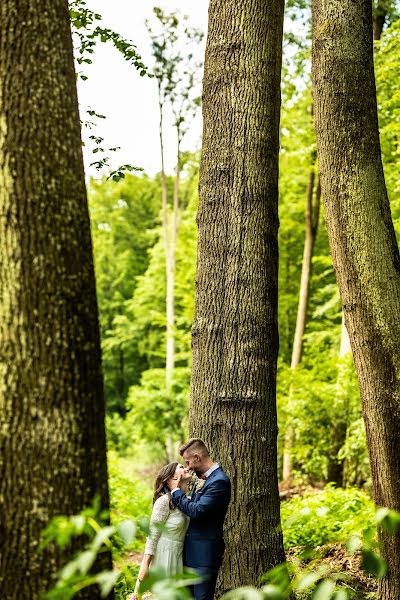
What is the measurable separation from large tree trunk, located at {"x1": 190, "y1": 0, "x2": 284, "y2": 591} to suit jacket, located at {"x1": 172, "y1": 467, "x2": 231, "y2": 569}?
376 millimetres

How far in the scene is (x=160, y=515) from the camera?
225 inches

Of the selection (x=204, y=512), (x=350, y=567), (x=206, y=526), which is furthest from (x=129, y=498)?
(x=204, y=512)

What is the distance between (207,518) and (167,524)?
0.31m

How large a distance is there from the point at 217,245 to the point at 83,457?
3557 millimetres

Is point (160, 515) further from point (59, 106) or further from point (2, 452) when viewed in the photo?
point (59, 106)

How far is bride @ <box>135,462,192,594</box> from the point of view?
5.74 m

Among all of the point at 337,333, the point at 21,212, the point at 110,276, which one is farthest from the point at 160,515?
the point at 110,276

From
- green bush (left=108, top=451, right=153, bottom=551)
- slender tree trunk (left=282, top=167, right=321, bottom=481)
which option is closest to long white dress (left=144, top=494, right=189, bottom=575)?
green bush (left=108, top=451, right=153, bottom=551)

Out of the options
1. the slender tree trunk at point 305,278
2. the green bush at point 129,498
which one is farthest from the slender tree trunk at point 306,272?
the green bush at point 129,498

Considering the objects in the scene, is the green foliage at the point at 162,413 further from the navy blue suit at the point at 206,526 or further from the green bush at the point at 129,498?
the navy blue suit at the point at 206,526

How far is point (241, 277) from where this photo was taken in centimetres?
619

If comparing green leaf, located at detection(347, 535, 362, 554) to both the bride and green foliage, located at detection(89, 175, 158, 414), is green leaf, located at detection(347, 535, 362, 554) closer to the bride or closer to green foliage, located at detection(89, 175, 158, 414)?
the bride

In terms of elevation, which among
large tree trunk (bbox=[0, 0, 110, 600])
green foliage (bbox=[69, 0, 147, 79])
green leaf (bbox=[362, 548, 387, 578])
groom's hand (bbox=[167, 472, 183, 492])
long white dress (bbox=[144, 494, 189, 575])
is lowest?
long white dress (bbox=[144, 494, 189, 575])

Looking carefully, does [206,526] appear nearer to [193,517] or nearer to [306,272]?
[193,517]
